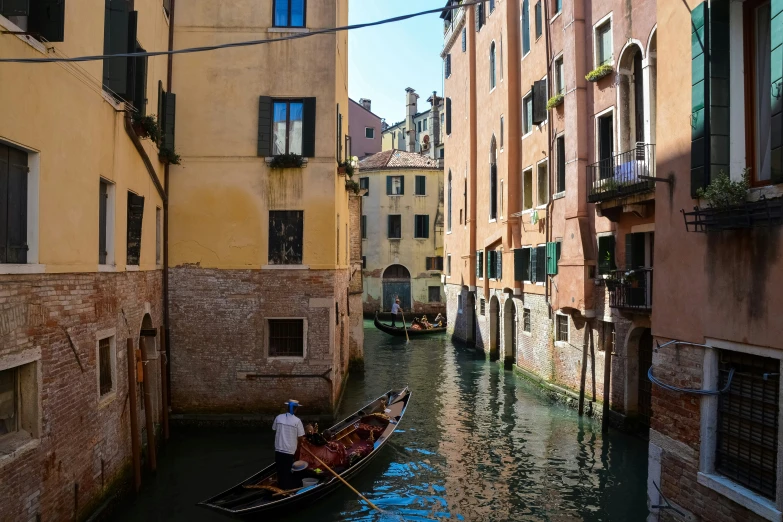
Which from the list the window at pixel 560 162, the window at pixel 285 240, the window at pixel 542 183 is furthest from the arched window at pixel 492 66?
the window at pixel 285 240

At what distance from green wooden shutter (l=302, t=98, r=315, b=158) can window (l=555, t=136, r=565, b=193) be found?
21.8 ft

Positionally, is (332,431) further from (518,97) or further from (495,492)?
(518,97)

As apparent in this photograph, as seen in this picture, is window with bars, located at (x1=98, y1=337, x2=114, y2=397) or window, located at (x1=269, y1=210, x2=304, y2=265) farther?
window, located at (x1=269, y1=210, x2=304, y2=265)

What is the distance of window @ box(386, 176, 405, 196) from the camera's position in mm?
37094

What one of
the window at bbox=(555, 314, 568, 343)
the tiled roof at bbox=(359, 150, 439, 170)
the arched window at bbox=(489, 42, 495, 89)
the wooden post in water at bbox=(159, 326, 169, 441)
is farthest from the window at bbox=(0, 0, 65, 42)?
the tiled roof at bbox=(359, 150, 439, 170)

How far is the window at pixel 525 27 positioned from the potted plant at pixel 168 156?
11029 millimetres

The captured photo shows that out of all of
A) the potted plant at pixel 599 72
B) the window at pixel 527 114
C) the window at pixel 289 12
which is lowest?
the potted plant at pixel 599 72

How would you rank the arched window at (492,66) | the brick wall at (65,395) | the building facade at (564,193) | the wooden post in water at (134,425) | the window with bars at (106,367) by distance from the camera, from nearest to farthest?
the brick wall at (65,395) → the window with bars at (106,367) → the wooden post in water at (134,425) → the building facade at (564,193) → the arched window at (492,66)

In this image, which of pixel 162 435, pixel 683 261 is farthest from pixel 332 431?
Result: pixel 683 261

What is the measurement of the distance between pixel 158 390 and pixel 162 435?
0.79 m

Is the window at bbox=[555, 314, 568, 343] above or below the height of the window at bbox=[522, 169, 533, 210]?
below

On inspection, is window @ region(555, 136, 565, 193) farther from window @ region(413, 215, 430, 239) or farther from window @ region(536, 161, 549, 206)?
window @ region(413, 215, 430, 239)

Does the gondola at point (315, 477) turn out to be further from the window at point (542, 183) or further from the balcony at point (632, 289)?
the window at point (542, 183)

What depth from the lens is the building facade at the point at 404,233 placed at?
1460 inches
